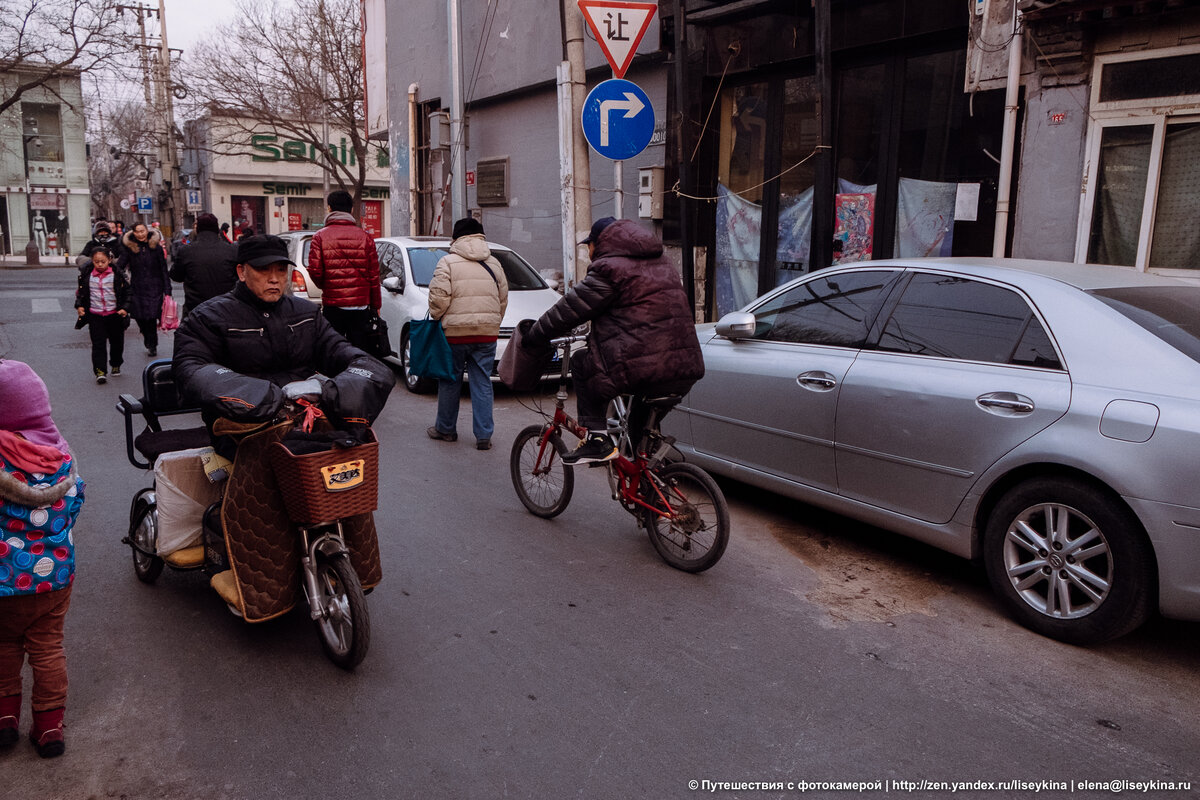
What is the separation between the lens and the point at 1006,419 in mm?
4254

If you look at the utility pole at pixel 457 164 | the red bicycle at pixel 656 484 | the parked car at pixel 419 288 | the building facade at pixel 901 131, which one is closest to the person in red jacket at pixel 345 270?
the parked car at pixel 419 288

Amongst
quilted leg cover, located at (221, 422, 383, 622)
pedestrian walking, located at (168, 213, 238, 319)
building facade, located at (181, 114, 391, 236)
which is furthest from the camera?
building facade, located at (181, 114, 391, 236)

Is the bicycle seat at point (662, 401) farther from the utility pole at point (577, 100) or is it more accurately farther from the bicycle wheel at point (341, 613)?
the utility pole at point (577, 100)

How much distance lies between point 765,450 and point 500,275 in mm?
3241

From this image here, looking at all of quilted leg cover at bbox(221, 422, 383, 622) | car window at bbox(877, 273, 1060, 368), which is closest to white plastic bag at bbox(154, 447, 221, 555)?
quilted leg cover at bbox(221, 422, 383, 622)

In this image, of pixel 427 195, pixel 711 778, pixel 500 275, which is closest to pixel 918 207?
pixel 500 275

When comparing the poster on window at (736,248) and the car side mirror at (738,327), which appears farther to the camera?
the poster on window at (736,248)

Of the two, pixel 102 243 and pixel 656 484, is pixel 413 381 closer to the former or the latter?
pixel 102 243

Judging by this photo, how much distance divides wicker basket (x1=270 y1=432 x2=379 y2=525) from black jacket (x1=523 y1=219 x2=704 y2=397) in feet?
5.16

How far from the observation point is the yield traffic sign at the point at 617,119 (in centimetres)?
846

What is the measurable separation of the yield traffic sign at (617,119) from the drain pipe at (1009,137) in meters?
3.28

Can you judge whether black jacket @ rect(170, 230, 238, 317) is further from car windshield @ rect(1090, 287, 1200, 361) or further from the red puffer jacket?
car windshield @ rect(1090, 287, 1200, 361)

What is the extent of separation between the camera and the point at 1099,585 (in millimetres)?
3926

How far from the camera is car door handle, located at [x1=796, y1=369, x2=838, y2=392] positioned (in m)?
5.13
